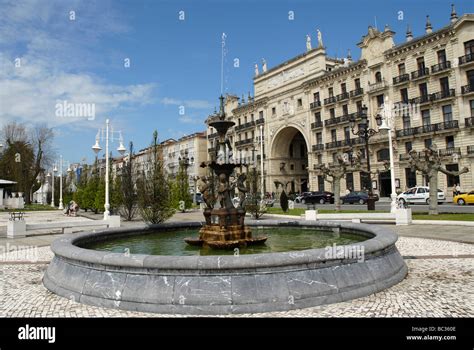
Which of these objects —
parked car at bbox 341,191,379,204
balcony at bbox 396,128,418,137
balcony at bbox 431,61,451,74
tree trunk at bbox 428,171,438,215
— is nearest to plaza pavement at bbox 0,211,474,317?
tree trunk at bbox 428,171,438,215

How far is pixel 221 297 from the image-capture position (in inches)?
208

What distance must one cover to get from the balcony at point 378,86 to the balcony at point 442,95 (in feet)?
19.8

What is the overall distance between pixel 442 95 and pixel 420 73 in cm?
375

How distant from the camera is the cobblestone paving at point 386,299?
522cm

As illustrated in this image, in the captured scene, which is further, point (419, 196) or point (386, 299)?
point (419, 196)

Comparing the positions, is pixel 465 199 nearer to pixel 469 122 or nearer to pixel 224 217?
pixel 469 122

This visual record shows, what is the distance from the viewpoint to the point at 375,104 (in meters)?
45.6

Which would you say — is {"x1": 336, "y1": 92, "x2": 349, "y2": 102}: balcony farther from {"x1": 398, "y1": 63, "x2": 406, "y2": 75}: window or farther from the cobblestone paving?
the cobblestone paving

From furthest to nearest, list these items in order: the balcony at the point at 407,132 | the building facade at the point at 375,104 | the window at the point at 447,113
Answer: the balcony at the point at 407,132, the window at the point at 447,113, the building facade at the point at 375,104

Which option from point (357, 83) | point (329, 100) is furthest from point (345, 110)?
point (357, 83)

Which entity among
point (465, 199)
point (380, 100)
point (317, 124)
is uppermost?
point (380, 100)

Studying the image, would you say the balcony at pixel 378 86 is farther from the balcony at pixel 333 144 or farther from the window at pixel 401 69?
the balcony at pixel 333 144

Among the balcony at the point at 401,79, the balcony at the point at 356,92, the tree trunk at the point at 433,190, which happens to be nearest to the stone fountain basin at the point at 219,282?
the tree trunk at the point at 433,190
